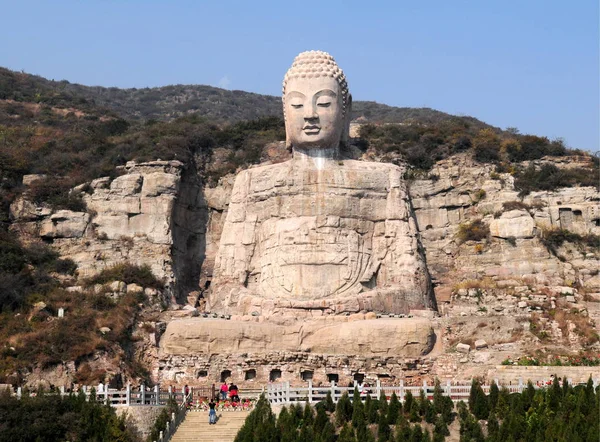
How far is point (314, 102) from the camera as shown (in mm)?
31406

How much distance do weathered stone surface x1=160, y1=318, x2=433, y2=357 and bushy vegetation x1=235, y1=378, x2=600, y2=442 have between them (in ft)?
14.7

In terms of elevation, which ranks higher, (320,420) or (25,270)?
(25,270)

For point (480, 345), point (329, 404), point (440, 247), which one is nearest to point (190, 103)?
point (440, 247)

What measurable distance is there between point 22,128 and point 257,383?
1840 centimetres

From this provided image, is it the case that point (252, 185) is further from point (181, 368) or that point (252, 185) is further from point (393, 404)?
point (393, 404)

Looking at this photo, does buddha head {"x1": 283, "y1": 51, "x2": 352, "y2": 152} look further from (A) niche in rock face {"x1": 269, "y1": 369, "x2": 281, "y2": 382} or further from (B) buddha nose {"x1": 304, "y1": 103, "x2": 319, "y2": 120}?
(A) niche in rock face {"x1": 269, "y1": 369, "x2": 281, "y2": 382}

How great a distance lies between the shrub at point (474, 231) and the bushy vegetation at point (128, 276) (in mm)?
8691

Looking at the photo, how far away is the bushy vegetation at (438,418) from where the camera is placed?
2066cm

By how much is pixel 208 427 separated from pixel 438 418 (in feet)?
14.6

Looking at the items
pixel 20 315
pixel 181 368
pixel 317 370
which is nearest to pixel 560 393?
pixel 317 370

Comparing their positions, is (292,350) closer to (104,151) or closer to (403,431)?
(403,431)

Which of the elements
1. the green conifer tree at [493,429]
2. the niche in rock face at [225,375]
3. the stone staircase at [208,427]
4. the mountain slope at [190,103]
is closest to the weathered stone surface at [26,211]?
the niche in rock face at [225,375]

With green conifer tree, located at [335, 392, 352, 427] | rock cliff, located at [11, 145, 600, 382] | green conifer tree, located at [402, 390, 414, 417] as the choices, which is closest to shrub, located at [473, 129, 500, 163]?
rock cliff, located at [11, 145, 600, 382]

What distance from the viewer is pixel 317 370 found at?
87.4 feet
